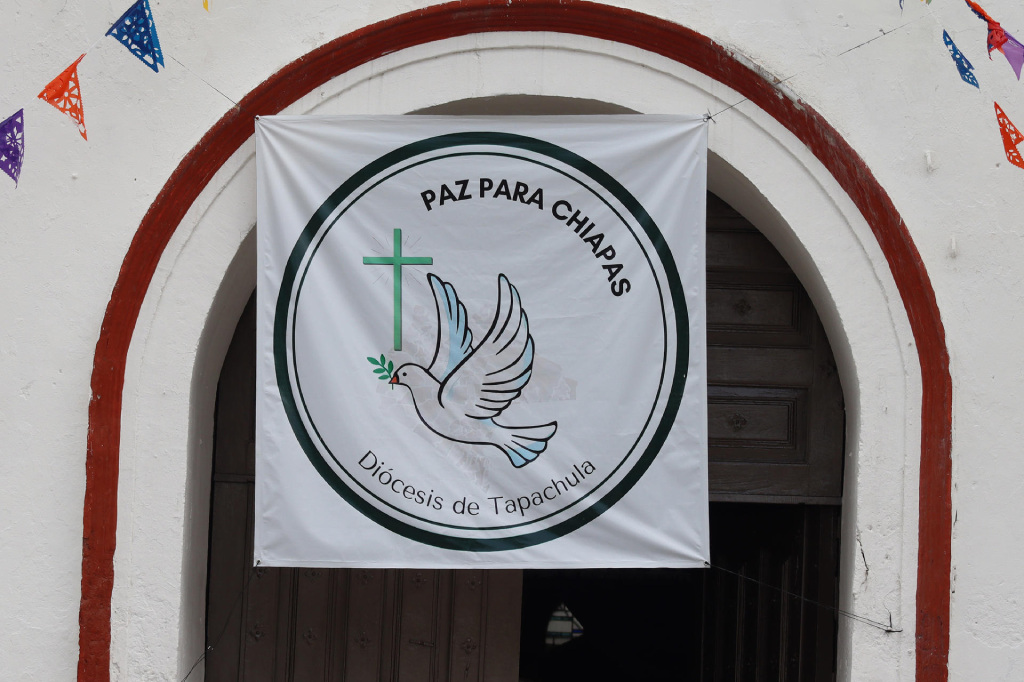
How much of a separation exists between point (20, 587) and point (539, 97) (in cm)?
286

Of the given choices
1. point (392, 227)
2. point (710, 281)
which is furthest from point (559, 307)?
point (710, 281)

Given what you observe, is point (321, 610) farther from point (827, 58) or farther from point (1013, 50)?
A: point (1013, 50)

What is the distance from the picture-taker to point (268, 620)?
447 cm

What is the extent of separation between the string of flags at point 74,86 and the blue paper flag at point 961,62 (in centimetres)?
300

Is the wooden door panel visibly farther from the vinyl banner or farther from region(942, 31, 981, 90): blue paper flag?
region(942, 31, 981, 90): blue paper flag

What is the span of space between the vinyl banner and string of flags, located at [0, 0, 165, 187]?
0.60m

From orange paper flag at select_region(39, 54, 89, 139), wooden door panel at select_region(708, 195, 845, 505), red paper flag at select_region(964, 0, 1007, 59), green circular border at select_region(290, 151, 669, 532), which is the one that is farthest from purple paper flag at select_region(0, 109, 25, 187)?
red paper flag at select_region(964, 0, 1007, 59)

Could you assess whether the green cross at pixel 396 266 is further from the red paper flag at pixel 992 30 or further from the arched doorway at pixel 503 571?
the red paper flag at pixel 992 30

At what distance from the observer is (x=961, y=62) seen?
388cm

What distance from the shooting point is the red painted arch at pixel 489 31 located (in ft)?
12.3

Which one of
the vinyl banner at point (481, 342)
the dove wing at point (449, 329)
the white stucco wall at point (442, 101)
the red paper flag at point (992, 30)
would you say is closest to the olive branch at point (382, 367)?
the vinyl banner at point (481, 342)

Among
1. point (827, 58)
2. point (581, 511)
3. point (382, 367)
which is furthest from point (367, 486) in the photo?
point (827, 58)

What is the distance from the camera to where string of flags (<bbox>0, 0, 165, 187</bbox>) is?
3.91 m

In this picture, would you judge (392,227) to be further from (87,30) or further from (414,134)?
(87,30)
